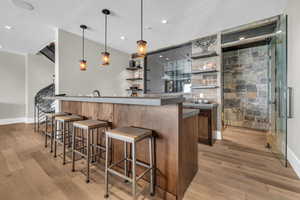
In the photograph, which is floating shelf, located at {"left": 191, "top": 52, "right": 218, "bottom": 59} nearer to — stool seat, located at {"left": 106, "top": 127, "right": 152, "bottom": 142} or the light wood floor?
the light wood floor

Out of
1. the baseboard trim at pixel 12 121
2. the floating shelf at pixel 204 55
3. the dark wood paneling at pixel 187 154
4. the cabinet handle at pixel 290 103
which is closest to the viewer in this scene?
Result: the dark wood paneling at pixel 187 154

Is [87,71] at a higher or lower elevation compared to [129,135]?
higher

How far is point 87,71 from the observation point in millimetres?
4012

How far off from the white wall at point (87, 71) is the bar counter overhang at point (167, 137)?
2302 mm

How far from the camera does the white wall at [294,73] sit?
6.26 feet

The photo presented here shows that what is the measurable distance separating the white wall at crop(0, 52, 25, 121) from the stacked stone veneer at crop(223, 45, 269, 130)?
8087 millimetres

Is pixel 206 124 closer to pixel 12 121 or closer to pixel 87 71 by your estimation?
pixel 87 71

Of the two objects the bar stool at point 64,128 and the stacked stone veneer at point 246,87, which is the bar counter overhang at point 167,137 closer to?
the bar stool at point 64,128

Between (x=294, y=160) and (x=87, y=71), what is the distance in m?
4.90

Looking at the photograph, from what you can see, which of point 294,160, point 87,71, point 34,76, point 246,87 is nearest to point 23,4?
point 87,71

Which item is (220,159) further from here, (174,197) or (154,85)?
(154,85)

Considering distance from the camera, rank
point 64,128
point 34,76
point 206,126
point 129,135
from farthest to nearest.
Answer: point 34,76 < point 206,126 < point 64,128 < point 129,135

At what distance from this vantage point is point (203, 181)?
1.75 meters

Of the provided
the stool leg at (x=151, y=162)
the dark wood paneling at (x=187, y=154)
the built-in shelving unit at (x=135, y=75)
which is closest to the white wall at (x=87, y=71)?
the built-in shelving unit at (x=135, y=75)
